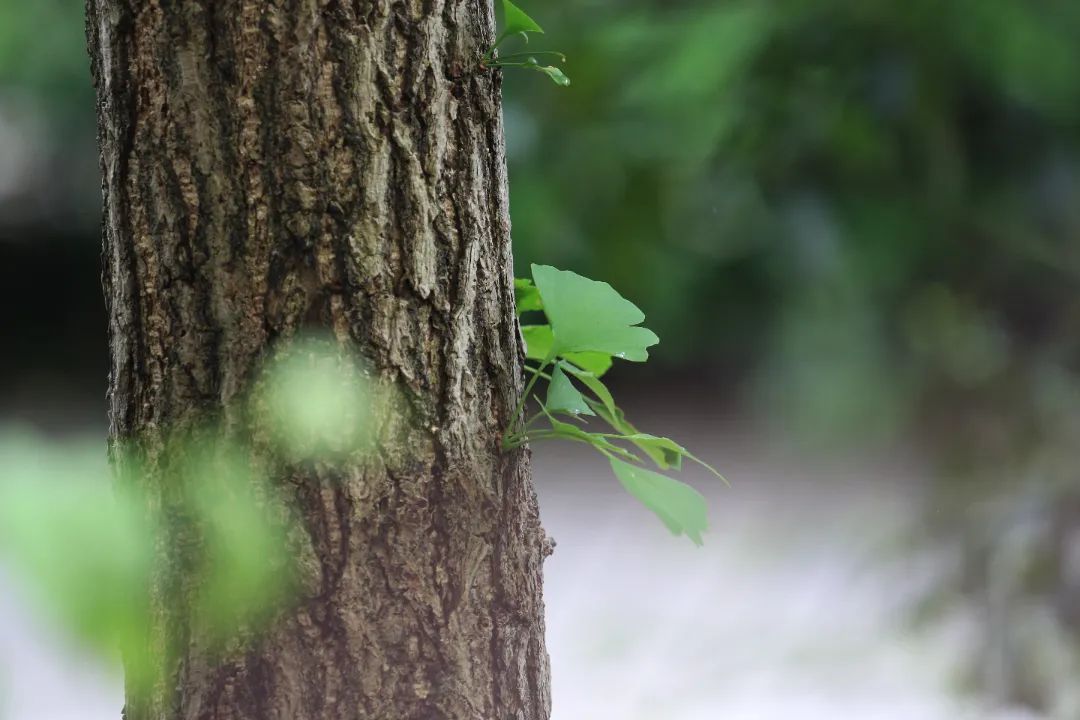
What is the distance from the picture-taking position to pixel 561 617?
1.28 metres

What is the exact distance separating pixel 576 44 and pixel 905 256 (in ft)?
1.65

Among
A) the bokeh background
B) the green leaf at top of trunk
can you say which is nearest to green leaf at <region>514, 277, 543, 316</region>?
the green leaf at top of trunk

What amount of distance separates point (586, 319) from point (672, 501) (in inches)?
2.5

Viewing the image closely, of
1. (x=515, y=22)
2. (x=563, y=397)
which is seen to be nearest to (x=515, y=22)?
(x=515, y=22)

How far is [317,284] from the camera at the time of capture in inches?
11.7

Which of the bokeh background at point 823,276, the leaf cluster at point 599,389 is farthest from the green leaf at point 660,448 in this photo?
the bokeh background at point 823,276

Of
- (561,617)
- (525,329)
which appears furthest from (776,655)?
(525,329)

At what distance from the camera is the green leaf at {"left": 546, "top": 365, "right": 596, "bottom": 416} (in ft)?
1.07

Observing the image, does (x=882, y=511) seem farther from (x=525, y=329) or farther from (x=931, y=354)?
(x=525, y=329)

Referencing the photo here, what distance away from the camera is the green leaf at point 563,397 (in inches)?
12.9

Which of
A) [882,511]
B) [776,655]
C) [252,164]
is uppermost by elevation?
[882,511]

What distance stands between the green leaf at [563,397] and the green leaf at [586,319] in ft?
0.04

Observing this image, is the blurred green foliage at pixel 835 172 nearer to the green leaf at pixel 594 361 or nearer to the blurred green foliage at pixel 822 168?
the blurred green foliage at pixel 822 168

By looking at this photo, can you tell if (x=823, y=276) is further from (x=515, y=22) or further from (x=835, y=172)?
(x=515, y=22)
